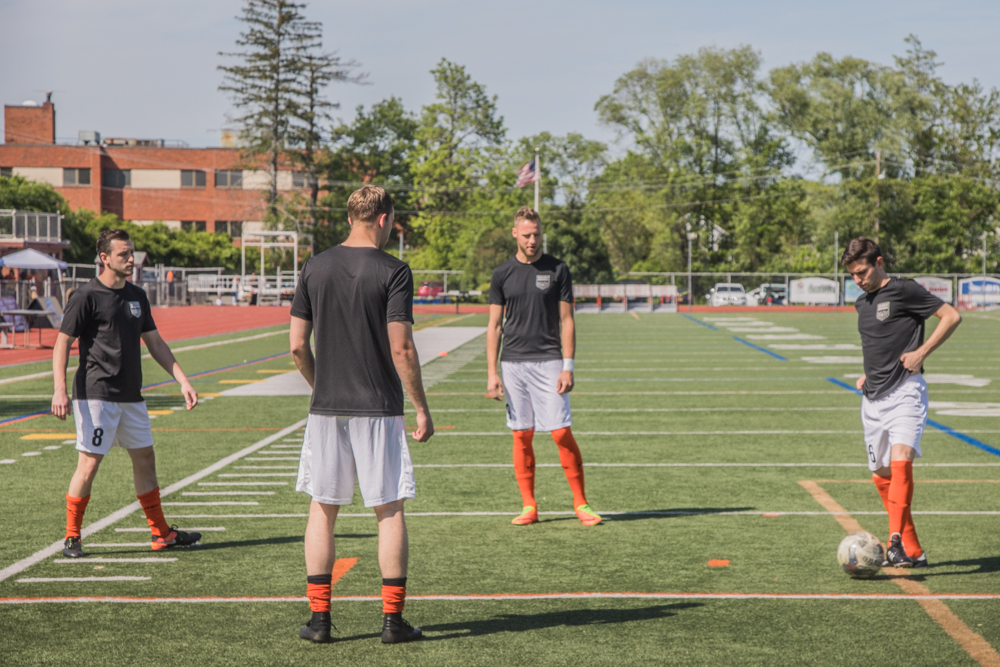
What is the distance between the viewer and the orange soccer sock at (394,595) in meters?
→ 4.88

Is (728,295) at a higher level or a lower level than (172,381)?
higher

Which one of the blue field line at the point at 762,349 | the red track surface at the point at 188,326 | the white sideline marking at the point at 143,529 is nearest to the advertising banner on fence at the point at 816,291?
the red track surface at the point at 188,326

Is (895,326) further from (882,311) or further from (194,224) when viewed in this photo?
(194,224)

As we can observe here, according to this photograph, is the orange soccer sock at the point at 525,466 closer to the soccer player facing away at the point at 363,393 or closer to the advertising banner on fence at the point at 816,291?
the soccer player facing away at the point at 363,393

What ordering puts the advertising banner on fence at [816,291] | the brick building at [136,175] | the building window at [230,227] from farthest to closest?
1. the building window at [230,227]
2. the brick building at [136,175]
3. the advertising banner on fence at [816,291]

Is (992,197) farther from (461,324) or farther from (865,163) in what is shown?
(461,324)

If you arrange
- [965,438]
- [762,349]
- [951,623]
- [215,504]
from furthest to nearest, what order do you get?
[762,349] → [965,438] → [215,504] → [951,623]

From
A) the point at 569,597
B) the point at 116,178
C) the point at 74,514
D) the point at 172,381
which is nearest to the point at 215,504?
the point at 74,514

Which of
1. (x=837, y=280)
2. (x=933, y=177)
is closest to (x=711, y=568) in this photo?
(x=837, y=280)

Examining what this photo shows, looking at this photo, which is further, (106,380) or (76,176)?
(76,176)

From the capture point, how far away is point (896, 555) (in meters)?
6.15

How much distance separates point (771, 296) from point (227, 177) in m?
49.2

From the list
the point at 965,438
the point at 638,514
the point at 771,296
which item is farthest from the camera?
the point at 771,296

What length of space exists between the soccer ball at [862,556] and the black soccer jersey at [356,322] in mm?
2668
